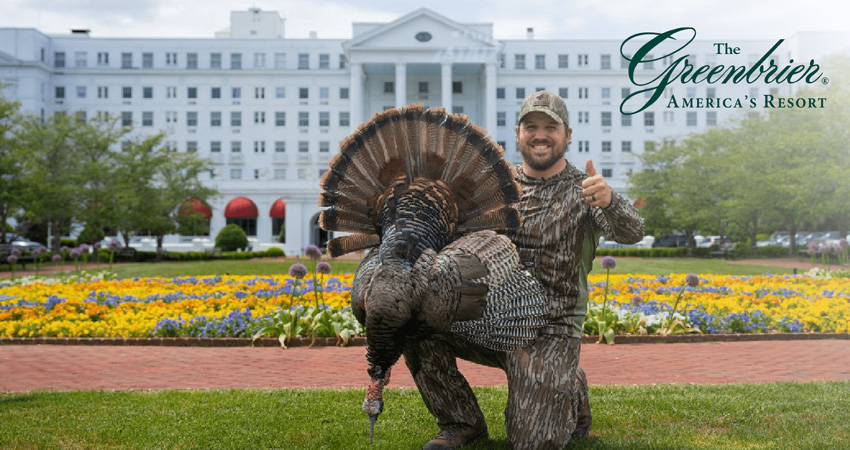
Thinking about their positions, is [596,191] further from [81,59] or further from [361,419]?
[81,59]

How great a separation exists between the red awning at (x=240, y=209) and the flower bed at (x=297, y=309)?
46.8m

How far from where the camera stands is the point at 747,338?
9.85 metres

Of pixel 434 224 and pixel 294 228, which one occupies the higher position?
pixel 294 228

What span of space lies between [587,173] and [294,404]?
10.8 ft

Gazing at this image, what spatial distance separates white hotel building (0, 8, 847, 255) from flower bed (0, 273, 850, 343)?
4944 centimetres

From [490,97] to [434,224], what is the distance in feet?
192

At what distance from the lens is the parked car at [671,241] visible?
4925 centimetres

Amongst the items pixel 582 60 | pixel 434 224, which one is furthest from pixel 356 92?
pixel 434 224

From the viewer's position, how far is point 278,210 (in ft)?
200

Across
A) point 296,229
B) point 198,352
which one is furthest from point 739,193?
point 198,352

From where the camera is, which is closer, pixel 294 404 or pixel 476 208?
pixel 476 208

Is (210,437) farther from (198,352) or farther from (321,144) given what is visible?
(321,144)

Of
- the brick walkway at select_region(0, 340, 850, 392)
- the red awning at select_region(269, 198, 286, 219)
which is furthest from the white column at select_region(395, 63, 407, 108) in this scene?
the brick walkway at select_region(0, 340, 850, 392)

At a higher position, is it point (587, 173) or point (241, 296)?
point (587, 173)
